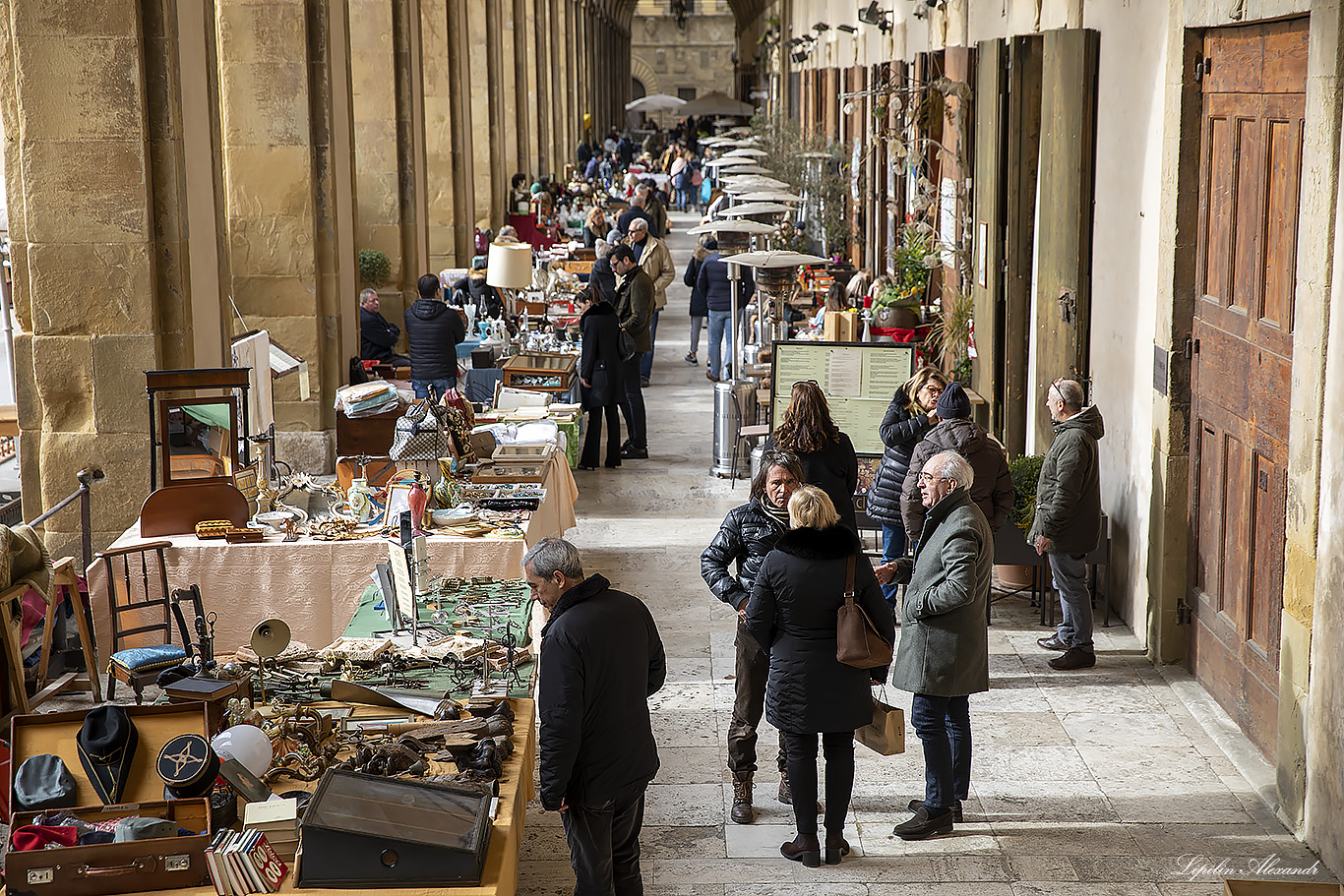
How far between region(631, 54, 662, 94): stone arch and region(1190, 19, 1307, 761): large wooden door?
197 feet

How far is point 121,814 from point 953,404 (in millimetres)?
4278

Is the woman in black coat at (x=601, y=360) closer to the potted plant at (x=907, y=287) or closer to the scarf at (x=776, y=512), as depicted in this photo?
the potted plant at (x=907, y=287)

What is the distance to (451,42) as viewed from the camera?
53.0 feet

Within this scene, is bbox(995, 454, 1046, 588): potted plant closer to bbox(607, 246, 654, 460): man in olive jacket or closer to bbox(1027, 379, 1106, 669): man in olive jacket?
bbox(1027, 379, 1106, 669): man in olive jacket

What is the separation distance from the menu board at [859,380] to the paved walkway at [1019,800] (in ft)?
5.17

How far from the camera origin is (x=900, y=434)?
7.19 m

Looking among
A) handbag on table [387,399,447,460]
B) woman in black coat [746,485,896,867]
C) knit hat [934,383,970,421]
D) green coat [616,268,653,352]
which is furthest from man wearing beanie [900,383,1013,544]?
green coat [616,268,653,352]

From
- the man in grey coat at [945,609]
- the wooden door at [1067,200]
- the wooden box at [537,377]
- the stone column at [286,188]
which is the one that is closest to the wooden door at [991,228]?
the wooden door at [1067,200]

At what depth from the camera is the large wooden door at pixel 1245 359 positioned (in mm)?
5398

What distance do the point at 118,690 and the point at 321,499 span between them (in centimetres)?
136

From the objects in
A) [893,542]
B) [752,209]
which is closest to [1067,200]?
[893,542]

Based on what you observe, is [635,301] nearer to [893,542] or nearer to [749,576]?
[893,542]

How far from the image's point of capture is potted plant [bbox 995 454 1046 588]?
23.6 feet

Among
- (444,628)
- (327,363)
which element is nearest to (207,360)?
(327,363)
